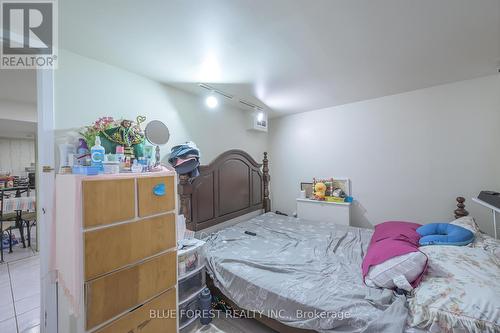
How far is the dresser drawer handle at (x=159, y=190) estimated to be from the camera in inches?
54.3

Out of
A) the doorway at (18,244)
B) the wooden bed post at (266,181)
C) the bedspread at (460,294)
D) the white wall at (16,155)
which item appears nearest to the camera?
the bedspread at (460,294)

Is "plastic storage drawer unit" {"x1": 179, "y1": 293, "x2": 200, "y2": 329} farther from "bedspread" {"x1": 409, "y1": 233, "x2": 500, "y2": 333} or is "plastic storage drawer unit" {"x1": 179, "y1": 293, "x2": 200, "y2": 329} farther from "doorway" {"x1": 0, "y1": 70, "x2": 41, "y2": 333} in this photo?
"bedspread" {"x1": 409, "y1": 233, "x2": 500, "y2": 333}

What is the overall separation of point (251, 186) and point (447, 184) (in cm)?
255

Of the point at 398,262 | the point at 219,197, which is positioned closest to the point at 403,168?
the point at 398,262

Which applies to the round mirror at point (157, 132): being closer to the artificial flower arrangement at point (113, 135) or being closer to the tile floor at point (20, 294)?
the artificial flower arrangement at point (113, 135)

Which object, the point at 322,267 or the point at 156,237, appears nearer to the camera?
the point at 156,237

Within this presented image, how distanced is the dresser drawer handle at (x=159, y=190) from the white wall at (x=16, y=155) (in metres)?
6.12

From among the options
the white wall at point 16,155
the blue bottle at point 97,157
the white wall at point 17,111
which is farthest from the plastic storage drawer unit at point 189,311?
the white wall at point 16,155

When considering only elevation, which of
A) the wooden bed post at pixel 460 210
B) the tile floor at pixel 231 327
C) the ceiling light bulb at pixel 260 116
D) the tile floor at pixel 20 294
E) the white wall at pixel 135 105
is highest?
the ceiling light bulb at pixel 260 116

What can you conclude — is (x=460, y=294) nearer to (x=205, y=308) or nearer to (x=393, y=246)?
(x=393, y=246)

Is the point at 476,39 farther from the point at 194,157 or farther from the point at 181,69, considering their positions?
the point at 194,157

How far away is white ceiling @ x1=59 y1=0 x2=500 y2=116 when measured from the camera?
3.86ft

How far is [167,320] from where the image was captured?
4.60 ft

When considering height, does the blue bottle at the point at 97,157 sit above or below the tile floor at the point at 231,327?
above
